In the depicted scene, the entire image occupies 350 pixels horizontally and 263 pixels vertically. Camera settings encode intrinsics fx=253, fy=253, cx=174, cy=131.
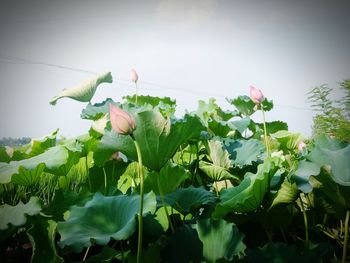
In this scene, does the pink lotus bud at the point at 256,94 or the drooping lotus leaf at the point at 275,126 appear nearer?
the pink lotus bud at the point at 256,94

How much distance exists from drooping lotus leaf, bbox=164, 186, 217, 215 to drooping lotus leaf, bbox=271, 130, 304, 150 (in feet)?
2.21

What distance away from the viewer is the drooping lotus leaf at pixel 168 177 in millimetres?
888

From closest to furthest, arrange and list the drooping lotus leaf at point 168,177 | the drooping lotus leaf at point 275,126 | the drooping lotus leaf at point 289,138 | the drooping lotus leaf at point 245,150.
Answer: the drooping lotus leaf at point 168,177, the drooping lotus leaf at point 245,150, the drooping lotus leaf at point 289,138, the drooping lotus leaf at point 275,126

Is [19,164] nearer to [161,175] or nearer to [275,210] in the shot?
[161,175]

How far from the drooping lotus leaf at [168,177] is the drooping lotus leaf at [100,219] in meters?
0.18

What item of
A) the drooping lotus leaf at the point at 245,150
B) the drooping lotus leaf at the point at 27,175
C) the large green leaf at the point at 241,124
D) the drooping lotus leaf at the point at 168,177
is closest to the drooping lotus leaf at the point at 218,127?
the large green leaf at the point at 241,124

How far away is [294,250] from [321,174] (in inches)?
7.5

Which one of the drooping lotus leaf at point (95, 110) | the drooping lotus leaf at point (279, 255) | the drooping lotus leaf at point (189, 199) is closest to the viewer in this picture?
the drooping lotus leaf at point (279, 255)

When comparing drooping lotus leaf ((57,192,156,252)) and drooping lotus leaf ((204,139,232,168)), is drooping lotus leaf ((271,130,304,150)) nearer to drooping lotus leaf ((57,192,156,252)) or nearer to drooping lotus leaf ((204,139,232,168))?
drooping lotus leaf ((204,139,232,168))

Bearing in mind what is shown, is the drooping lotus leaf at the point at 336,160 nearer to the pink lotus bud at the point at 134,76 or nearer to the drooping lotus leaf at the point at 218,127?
the drooping lotus leaf at the point at 218,127

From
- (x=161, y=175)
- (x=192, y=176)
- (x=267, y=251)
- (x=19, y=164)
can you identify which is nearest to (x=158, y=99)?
(x=192, y=176)

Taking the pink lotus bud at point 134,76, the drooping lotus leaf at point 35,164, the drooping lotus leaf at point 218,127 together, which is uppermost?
the pink lotus bud at point 134,76

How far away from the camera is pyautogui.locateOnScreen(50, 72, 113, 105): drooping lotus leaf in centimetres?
122

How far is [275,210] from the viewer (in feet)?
2.41
